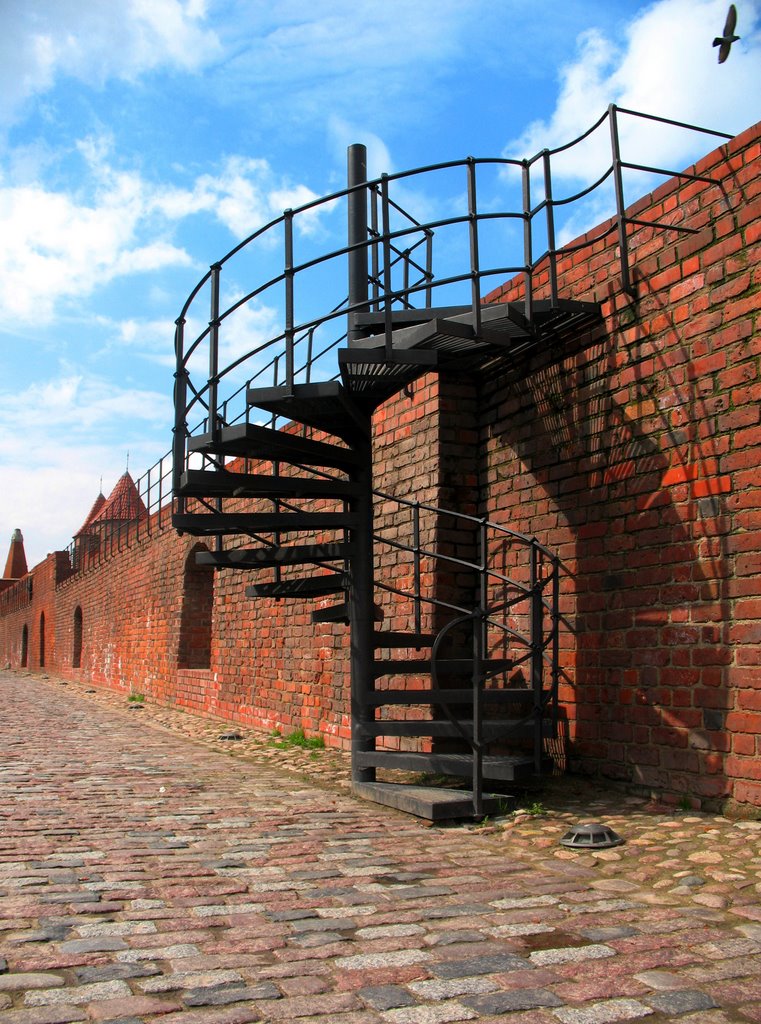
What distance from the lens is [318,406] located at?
6156mm

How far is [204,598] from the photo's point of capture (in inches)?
620

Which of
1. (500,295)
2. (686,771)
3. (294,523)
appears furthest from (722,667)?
(500,295)

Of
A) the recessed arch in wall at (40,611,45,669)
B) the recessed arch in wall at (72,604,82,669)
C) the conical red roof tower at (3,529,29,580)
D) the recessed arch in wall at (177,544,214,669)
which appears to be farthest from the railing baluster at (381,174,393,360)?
the conical red roof tower at (3,529,29,580)

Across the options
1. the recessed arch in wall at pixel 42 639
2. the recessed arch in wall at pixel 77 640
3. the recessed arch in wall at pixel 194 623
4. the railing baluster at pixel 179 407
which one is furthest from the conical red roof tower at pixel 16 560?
the railing baluster at pixel 179 407

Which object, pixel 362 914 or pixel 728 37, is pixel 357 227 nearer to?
pixel 728 37

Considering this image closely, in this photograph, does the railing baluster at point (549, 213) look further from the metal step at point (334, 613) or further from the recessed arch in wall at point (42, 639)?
the recessed arch in wall at point (42, 639)

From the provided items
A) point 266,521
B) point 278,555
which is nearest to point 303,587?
point 278,555

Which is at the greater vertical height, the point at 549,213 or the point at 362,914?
the point at 549,213

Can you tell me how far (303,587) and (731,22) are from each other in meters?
4.44

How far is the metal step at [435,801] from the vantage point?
17.4ft

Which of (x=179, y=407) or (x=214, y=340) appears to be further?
(x=179, y=407)

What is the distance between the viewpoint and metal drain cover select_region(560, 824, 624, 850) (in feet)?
14.9

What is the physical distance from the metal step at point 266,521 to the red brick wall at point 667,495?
1.37 metres

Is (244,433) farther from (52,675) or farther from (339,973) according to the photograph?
(52,675)
